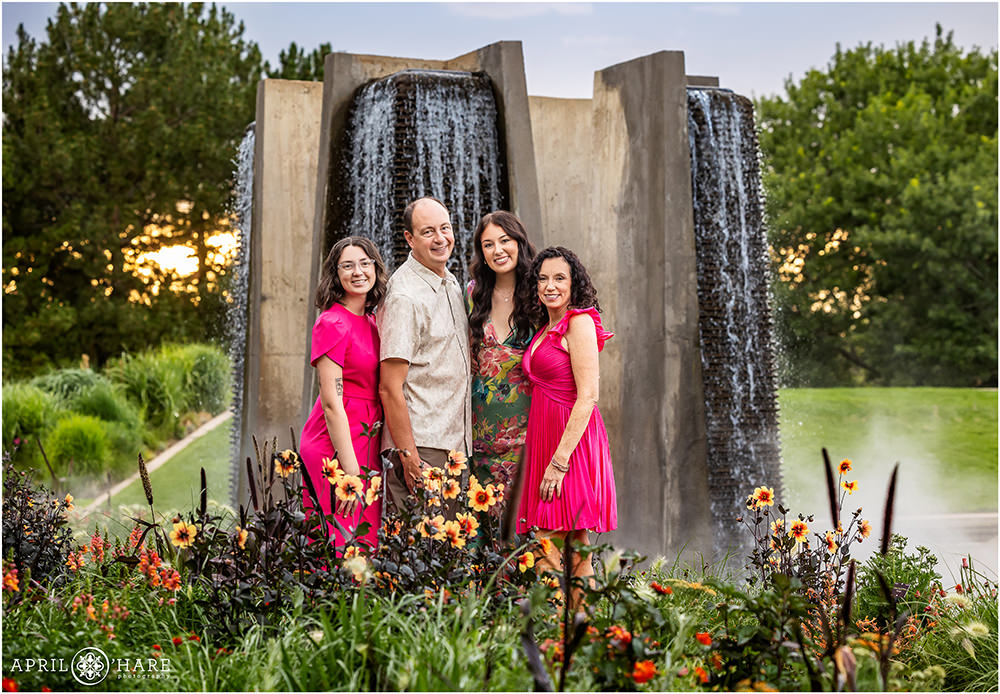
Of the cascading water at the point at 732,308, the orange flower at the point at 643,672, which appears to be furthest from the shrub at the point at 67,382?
the orange flower at the point at 643,672

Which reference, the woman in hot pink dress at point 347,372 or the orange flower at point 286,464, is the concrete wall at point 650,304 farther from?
the orange flower at point 286,464

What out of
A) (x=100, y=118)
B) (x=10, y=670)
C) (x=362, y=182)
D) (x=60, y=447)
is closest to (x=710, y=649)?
(x=10, y=670)

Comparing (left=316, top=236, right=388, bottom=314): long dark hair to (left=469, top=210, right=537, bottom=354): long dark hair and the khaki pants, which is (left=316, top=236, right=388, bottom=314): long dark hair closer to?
(left=469, top=210, right=537, bottom=354): long dark hair

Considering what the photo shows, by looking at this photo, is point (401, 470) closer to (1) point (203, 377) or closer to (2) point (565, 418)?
(2) point (565, 418)

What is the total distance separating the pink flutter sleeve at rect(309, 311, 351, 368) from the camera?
4.14 metres

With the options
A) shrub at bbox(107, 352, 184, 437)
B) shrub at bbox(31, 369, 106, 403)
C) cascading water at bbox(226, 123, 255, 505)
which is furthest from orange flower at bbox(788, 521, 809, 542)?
shrub at bbox(31, 369, 106, 403)

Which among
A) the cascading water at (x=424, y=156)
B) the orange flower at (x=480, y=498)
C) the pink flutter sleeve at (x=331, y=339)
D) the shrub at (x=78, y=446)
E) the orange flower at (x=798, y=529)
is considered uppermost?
the cascading water at (x=424, y=156)

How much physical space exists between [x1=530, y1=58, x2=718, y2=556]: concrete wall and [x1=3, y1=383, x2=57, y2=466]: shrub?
907 centimetres

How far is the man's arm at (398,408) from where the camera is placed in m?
4.12

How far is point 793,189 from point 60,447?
19.1m

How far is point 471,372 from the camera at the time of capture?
4.35 metres

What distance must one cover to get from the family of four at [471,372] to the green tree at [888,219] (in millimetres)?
21614

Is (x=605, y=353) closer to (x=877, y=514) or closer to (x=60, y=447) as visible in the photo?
(x=877, y=514)

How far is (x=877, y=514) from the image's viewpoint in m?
12.2
